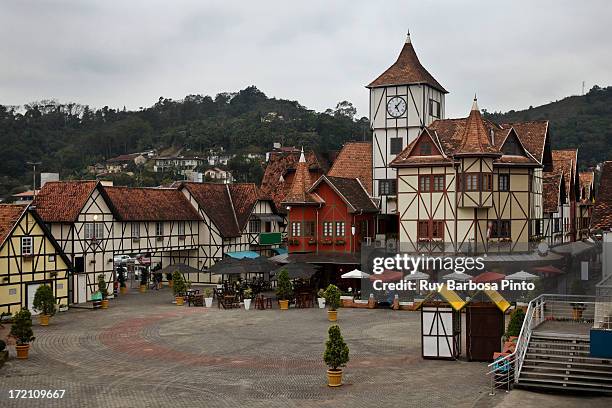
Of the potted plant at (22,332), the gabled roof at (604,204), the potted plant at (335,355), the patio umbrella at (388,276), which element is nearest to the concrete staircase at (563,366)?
the potted plant at (335,355)

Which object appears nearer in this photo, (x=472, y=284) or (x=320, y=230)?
(x=472, y=284)

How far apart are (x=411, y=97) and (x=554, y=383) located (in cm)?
3368

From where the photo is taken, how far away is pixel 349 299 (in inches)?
1575

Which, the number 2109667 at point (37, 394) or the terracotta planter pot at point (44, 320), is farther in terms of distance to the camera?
the terracotta planter pot at point (44, 320)

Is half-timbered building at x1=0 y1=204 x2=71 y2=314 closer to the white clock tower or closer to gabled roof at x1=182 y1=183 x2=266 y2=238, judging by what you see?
gabled roof at x1=182 y1=183 x2=266 y2=238

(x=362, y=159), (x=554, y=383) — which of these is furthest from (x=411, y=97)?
(x=554, y=383)

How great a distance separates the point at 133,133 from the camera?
535 ft

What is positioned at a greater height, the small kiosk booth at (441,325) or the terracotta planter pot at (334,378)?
the small kiosk booth at (441,325)

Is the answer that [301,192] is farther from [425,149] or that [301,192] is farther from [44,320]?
[44,320]

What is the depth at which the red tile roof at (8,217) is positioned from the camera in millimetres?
35609

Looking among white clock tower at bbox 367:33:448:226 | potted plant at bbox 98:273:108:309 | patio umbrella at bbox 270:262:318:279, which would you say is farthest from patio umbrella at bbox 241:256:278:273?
white clock tower at bbox 367:33:448:226

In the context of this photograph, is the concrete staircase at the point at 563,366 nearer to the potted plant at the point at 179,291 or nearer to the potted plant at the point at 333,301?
the potted plant at the point at 333,301

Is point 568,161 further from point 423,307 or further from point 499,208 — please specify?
point 423,307

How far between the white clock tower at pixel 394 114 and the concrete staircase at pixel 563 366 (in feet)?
96.0
